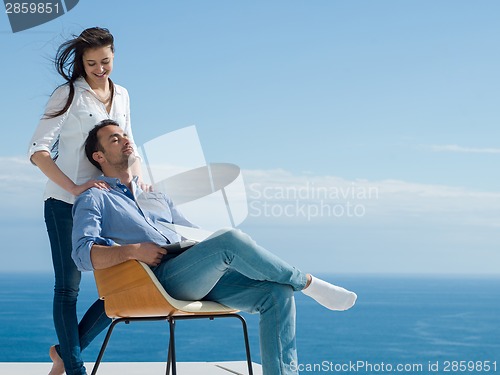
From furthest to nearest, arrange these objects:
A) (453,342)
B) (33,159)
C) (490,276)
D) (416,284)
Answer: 1. (490,276)
2. (416,284)
3. (453,342)
4. (33,159)

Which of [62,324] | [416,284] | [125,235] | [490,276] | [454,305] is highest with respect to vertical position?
[125,235]

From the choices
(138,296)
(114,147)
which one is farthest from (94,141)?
(138,296)

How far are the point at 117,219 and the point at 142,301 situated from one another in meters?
0.31

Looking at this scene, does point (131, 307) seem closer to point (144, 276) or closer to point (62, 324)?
point (144, 276)

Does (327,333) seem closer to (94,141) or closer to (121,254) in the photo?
(94,141)

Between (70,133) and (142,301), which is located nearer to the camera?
(142,301)

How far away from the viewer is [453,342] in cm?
3322

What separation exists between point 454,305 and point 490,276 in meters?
34.3

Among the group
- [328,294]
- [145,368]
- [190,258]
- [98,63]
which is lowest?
[145,368]

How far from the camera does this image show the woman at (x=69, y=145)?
2898mm

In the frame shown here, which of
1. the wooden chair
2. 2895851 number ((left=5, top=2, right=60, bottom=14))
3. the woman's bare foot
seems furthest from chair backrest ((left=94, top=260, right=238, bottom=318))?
2895851 number ((left=5, top=2, right=60, bottom=14))

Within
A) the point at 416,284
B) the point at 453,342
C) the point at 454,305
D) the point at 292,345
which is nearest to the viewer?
the point at 292,345

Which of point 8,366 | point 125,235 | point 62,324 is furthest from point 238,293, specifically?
point 8,366

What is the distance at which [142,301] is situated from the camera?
100 inches
